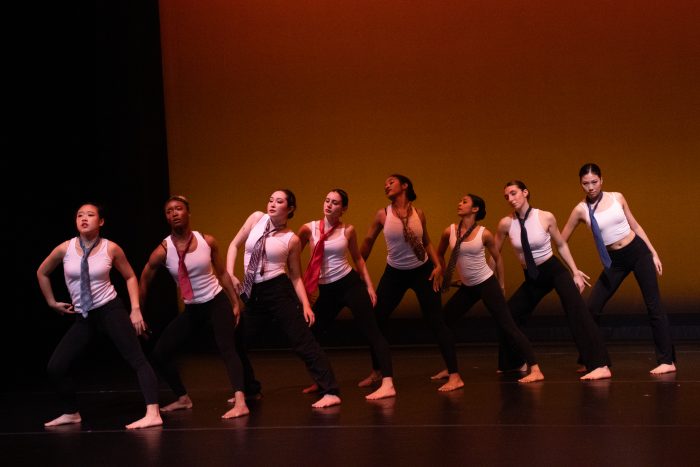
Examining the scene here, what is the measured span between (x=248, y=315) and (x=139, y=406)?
3.11 feet

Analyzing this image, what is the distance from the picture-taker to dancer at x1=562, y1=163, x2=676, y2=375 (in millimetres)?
6855

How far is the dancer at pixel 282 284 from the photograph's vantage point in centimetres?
586

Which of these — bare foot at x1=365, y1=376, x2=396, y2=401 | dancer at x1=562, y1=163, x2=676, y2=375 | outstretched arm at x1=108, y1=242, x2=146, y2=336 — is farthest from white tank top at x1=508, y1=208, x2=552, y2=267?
outstretched arm at x1=108, y1=242, x2=146, y2=336

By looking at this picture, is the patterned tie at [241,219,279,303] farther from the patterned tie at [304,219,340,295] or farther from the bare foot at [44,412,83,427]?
the bare foot at [44,412,83,427]

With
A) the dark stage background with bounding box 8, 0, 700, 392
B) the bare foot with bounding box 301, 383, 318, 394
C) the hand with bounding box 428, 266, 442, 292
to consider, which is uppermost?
the dark stage background with bounding box 8, 0, 700, 392

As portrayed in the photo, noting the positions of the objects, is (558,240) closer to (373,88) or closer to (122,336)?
(122,336)

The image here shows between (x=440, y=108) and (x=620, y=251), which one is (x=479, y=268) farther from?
(x=440, y=108)

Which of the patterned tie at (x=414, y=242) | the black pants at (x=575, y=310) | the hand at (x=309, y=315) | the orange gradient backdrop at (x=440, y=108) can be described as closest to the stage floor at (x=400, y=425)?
the black pants at (x=575, y=310)

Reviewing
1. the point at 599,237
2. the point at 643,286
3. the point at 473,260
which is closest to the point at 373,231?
the point at 473,260

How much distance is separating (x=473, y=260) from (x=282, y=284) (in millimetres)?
1475

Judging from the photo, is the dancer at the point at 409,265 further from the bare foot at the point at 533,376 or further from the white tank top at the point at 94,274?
the white tank top at the point at 94,274

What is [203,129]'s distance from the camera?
10.1 metres

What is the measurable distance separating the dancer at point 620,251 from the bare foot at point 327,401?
2.10 m

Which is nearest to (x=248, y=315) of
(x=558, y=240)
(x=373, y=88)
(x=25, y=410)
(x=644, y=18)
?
(x=25, y=410)
